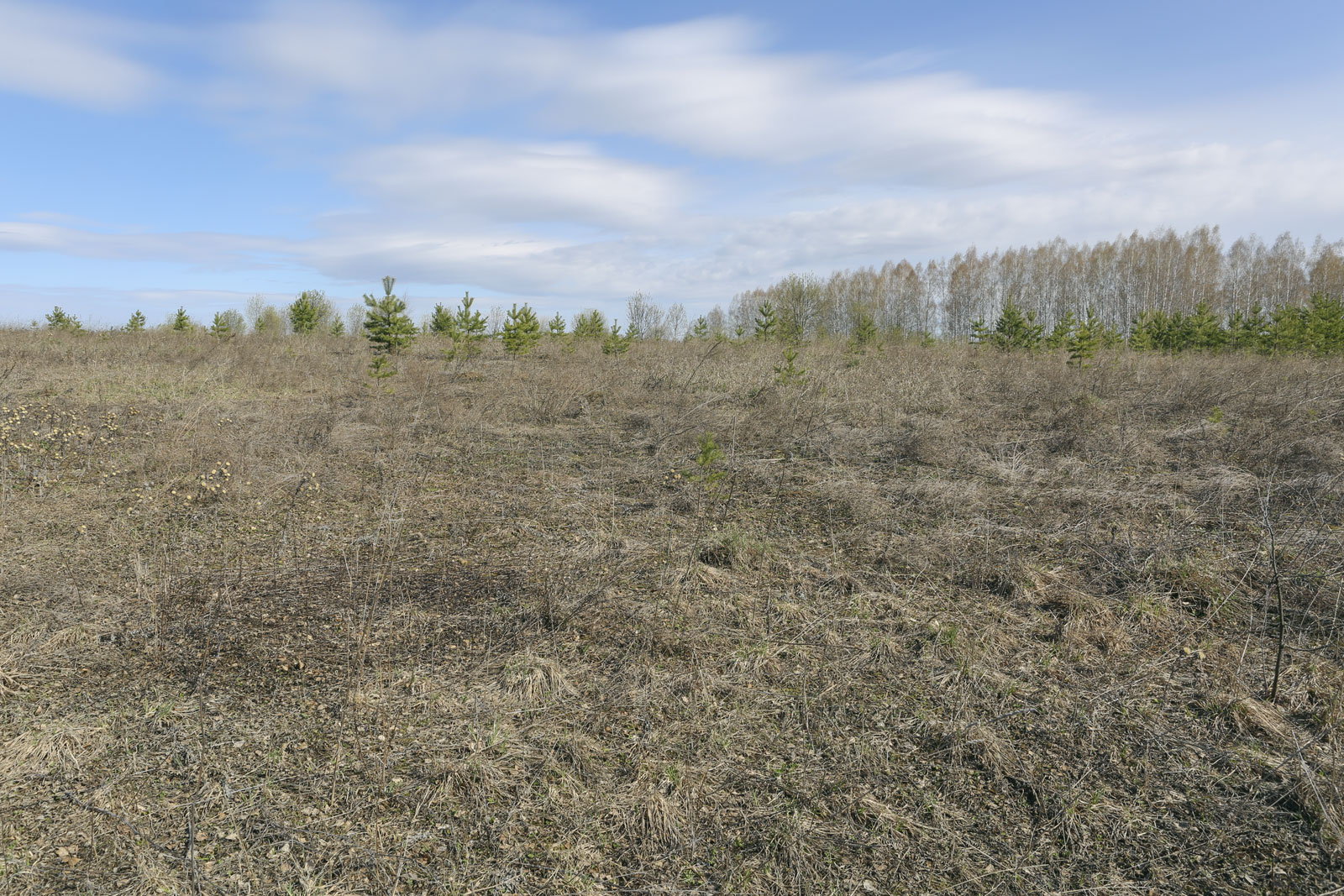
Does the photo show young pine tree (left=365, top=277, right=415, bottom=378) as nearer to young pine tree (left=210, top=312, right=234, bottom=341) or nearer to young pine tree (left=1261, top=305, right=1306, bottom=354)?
young pine tree (left=210, top=312, right=234, bottom=341)

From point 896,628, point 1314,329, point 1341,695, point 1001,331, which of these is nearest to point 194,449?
point 896,628

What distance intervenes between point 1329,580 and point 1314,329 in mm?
22114

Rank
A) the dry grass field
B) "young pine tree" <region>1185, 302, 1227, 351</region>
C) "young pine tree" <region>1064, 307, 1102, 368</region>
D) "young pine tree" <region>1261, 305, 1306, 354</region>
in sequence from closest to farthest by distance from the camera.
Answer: the dry grass field → "young pine tree" <region>1064, 307, 1102, 368</region> → "young pine tree" <region>1261, 305, 1306, 354</region> → "young pine tree" <region>1185, 302, 1227, 351</region>

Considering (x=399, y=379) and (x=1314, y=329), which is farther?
(x=1314, y=329)

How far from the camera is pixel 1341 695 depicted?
354cm

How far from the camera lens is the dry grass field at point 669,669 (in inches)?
103

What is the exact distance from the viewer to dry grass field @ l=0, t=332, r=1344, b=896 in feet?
8.59

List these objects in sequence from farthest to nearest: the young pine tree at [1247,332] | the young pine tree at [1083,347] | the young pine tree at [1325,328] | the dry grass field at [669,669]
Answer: the young pine tree at [1247,332], the young pine tree at [1325,328], the young pine tree at [1083,347], the dry grass field at [669,669]

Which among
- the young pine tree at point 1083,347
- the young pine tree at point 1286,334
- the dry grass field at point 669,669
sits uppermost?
the young pine tree at point 1286,334

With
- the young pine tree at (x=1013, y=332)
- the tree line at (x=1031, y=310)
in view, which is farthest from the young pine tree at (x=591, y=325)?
the young pine tree at (x=1013, y=332)

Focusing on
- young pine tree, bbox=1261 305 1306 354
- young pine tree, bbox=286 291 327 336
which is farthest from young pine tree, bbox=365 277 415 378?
young pine tree, bbox=1261 305 1306 354

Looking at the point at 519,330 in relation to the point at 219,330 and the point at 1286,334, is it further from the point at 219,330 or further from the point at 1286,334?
the point at 1286,334

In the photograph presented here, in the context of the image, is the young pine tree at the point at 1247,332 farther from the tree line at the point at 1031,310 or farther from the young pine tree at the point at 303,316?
the young pine tree at the point at 303,316

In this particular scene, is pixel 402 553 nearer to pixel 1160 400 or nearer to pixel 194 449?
pixel 194 449
